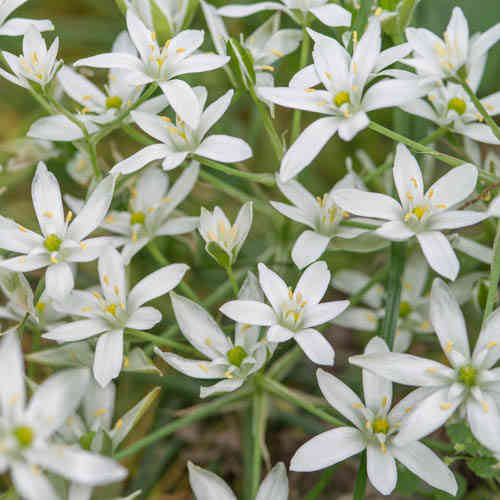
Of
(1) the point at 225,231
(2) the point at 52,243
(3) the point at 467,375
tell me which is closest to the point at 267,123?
(1) the point at 225,231

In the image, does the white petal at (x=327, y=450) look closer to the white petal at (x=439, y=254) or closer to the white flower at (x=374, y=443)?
the white flower at (x=374, y=443)

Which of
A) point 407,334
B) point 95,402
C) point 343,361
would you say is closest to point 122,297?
point 95,402

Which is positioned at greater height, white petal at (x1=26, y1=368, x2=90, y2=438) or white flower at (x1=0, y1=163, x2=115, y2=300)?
white flower at (x1=0, y1=163, x2=115, y2=300)

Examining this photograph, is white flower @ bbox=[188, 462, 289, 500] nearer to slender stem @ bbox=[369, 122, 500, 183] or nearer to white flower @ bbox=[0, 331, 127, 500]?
white flower @ bbox=[0, 331, 127, 500]

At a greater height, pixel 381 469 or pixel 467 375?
pixel 467 375

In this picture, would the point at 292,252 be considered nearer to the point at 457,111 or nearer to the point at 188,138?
the point at 188,138

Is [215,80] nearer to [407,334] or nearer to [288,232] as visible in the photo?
[288,232]

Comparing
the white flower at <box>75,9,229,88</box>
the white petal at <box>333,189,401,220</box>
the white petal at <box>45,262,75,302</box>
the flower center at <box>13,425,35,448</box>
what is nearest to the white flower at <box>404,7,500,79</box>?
the white petal at <box>333,189,401,220</box>
